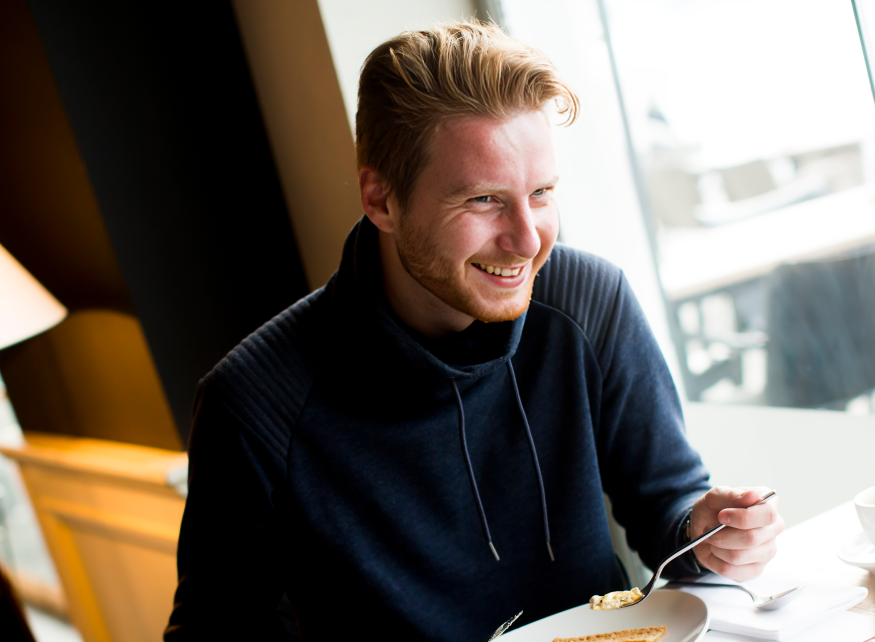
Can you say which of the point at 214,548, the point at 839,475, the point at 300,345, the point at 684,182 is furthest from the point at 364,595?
the point at 684,182

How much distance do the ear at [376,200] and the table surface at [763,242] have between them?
33.1 inches

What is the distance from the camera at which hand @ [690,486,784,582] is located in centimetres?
84

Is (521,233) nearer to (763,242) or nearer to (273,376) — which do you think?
(273,376)

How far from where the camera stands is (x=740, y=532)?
0.85 m

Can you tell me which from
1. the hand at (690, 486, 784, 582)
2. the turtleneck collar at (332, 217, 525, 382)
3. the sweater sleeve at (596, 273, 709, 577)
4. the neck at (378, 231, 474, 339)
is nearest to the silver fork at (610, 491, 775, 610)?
the hand at (690, 486, 784, 582)

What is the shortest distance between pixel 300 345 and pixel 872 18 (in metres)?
1.02

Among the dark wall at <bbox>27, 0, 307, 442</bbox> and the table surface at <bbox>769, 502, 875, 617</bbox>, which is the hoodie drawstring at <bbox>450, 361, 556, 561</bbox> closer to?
the table surface at <bbox>769, 502, 875, 617</bbox>

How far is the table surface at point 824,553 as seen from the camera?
0.85m

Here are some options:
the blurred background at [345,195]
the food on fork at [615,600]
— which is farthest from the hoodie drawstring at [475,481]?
the blurred background at [345,195]

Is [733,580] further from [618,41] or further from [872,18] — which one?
[618,41]

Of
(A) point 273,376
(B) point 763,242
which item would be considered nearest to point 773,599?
(A) point 273,376

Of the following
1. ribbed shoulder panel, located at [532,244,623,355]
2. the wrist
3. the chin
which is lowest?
the wrist

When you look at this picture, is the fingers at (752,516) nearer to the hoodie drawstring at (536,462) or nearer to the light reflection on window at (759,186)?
the hoodie drawstring at (536,462)

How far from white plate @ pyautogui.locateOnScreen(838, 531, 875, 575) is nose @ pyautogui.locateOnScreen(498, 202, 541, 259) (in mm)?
532
